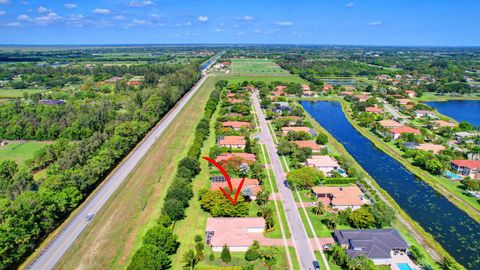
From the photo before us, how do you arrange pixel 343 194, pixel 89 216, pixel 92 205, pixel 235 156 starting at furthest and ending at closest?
pixel 235 156
pixel 343 194
pixel 92 205
pixel 89 216

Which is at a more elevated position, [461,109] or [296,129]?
[296,129]

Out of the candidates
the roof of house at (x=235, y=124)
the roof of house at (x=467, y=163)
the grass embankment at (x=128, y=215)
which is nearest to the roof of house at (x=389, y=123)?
the roof of house at (x=467, y=163)

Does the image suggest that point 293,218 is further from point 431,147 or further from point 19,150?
point 19,150

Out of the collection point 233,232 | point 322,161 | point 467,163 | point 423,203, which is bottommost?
point 423,203

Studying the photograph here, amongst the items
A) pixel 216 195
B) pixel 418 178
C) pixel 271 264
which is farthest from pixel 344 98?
pixel 271 264

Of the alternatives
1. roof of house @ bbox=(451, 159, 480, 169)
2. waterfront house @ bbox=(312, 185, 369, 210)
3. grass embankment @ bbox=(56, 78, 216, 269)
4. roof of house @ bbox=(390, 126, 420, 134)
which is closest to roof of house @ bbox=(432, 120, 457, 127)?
roof of house @ bbox=(390, 126, 420, 134)

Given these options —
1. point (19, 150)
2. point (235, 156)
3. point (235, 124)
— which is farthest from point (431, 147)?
point (19, 150)

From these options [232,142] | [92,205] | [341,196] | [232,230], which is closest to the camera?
[232,230]
